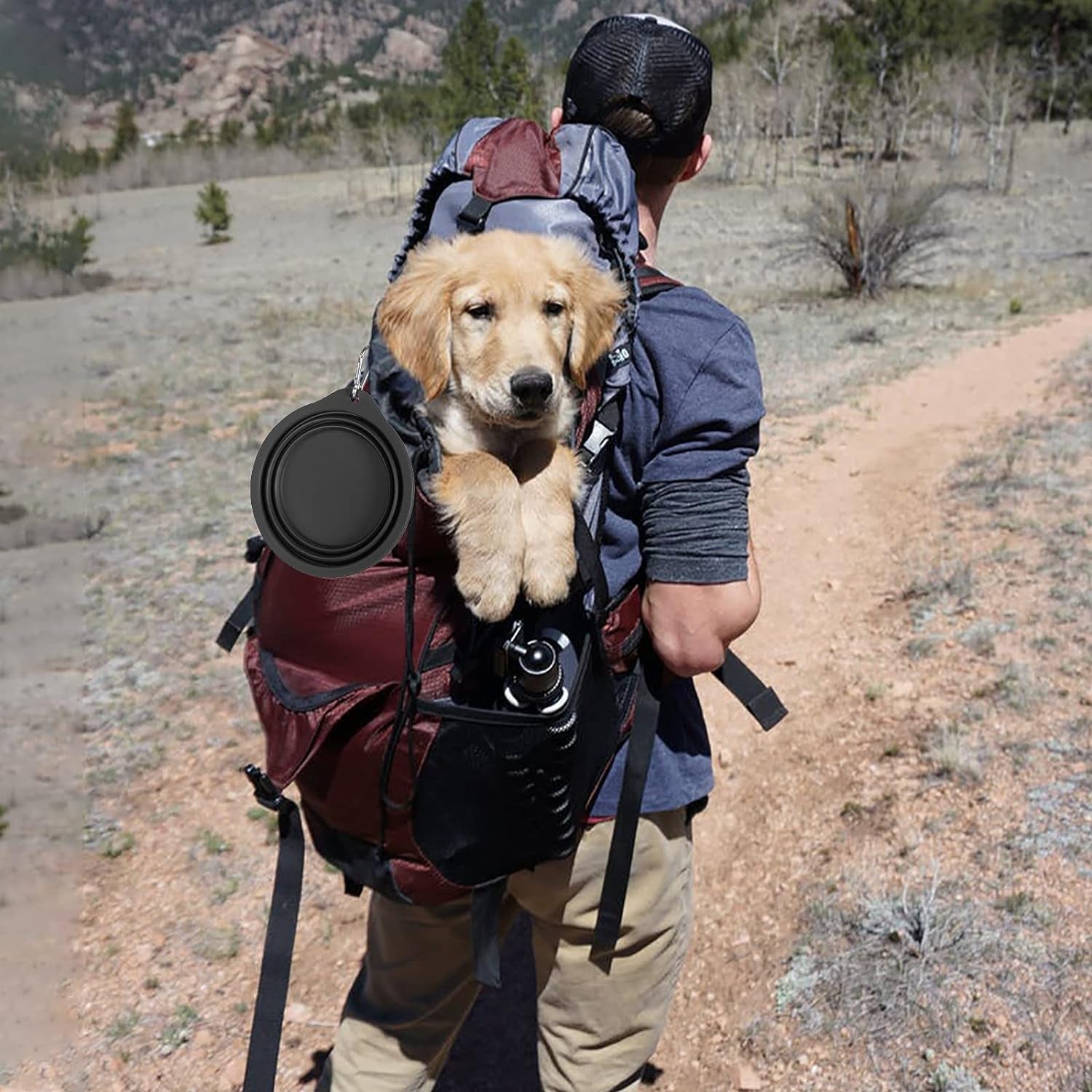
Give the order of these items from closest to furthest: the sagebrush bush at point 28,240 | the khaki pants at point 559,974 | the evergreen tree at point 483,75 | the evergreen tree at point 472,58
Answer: the sagebrush bush at point 28,240
the khaki pants at point 559,974
the evergreen tree at point 483,75
the evergreen tree at point 472,58

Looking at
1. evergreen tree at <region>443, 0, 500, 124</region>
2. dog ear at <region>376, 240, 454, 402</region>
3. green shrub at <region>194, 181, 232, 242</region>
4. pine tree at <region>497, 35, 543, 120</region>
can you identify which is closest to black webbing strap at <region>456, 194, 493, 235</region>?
dog ear at <region>376, 240, 454, 402</region>

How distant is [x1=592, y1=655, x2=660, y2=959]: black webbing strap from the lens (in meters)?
1.81

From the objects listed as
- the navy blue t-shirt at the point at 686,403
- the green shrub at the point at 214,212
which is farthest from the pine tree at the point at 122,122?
the green shrub at the point at 214,212

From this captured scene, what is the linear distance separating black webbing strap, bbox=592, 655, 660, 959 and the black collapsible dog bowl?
0.74m

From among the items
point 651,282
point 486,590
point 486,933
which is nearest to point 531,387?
point 651,282

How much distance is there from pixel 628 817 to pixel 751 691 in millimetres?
432

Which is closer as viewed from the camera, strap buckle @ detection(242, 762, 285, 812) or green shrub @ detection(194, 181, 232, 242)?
strap buckle @ detection(242, 762, 285, 812)

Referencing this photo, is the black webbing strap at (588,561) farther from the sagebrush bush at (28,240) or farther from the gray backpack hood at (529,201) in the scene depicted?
the sagebrush bush at (28,240)

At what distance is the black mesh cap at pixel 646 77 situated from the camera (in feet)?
5.83

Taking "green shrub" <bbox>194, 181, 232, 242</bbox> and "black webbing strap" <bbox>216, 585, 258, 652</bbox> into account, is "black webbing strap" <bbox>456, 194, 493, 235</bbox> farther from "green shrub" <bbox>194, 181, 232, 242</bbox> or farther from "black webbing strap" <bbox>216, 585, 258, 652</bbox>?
"green shrub" <bbox>194, 181, 232, 242</bbox>

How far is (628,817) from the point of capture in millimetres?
1808

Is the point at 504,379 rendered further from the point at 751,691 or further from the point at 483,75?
the point at 483,75

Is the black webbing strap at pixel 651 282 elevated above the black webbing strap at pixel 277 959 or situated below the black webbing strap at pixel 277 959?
above

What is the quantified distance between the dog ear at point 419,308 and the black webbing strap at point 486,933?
2.95ft
